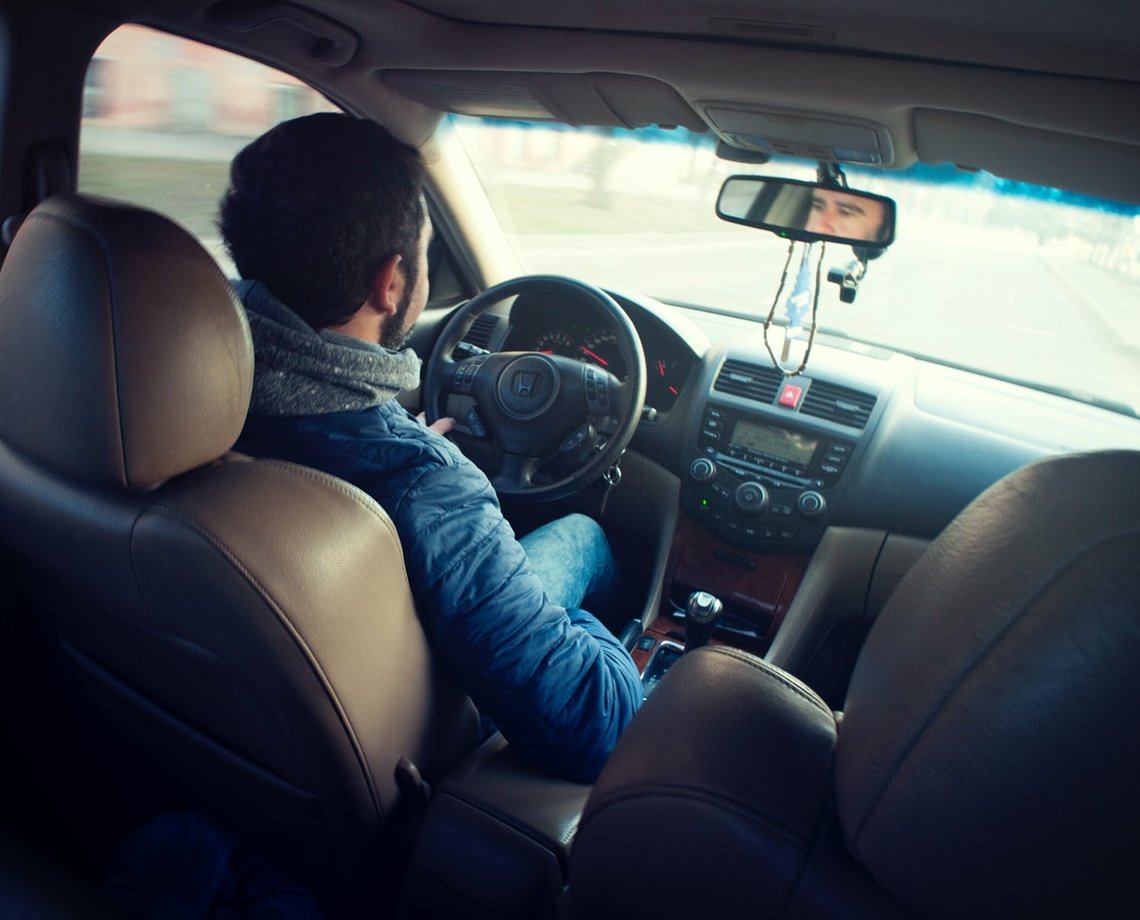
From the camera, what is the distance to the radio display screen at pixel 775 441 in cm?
285

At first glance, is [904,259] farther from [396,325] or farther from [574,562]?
[396,325]

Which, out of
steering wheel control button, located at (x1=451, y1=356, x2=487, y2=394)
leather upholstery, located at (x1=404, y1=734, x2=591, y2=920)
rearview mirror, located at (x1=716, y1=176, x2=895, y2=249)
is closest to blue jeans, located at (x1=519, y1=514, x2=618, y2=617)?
steering wheel control button, located at (x1=451, y1=356, x2=487, y2=394)

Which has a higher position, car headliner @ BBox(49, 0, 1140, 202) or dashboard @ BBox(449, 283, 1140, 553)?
car headliner @ BBox(49, 0, 1140, 202)

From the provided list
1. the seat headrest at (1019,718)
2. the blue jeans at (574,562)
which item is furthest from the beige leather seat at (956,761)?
the blue jeans at (574,562)

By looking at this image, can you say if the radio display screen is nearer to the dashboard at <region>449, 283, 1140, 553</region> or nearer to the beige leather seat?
the dashboard at <region>449, 283, 1140, 553</region>

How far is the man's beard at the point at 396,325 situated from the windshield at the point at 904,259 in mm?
969

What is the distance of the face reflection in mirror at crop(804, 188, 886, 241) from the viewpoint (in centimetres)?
230

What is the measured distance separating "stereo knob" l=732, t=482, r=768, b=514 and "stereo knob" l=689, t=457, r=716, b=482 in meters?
0.11

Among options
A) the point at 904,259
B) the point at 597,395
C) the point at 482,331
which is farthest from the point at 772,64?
the point at 904,259

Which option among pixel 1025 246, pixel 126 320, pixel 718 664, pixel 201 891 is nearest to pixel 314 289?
pixel 126 320

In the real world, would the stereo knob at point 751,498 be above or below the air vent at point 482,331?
below

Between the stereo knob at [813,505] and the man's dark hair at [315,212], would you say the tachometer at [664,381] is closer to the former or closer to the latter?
the stereo knob at [813,505]

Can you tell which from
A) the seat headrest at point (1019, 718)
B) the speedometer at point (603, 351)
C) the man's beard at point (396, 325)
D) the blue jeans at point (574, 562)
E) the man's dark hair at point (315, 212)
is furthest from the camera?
the speedometer at point (603, 351)

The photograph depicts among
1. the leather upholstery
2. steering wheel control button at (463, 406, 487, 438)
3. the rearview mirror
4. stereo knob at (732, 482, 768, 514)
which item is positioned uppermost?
the rearview mirror
